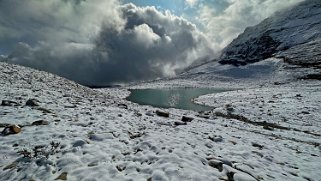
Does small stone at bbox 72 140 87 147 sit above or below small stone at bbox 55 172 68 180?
above

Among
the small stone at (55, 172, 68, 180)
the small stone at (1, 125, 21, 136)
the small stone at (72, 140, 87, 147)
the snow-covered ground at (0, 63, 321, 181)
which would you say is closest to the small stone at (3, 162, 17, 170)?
the snow-covered ground at (0, 63, 321, 181)

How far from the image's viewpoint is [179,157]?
10.2 m

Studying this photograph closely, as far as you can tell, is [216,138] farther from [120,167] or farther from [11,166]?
[11,166]

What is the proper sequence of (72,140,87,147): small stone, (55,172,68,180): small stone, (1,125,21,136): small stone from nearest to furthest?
(55,172,68,180): small stone
(72,140,87,147): small stone
(1,125,21,136): small stone

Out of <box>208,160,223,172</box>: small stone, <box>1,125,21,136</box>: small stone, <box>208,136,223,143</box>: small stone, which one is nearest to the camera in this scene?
<box>208,160,223,172</box>: small stone

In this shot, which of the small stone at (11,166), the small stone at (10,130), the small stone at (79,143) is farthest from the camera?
the small stone at (10,130)

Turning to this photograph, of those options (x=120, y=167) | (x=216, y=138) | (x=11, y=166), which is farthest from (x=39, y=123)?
(x=216, y=138)

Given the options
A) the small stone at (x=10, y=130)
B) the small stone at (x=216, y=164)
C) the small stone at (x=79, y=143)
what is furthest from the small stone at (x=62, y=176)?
the small stone at (x=216, y=164)

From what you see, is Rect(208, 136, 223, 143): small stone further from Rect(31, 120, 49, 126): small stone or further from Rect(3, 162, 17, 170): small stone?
Rect(3, 162, 17, 170): small stone

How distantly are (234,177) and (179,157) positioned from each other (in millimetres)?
2176

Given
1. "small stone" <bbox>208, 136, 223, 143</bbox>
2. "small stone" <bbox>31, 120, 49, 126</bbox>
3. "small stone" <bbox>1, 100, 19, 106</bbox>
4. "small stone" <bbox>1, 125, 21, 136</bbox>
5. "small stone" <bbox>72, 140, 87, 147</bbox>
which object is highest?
"small stone" <bbox>1, 100, 19, 106</bbox>

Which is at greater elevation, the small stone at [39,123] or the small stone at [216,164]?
the small stone at [39,123]

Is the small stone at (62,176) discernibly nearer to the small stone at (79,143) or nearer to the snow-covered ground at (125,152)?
the snow-covered ground at (125,152)

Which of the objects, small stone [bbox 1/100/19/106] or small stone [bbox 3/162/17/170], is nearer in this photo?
small stone [bbox 3/162/17/170]
